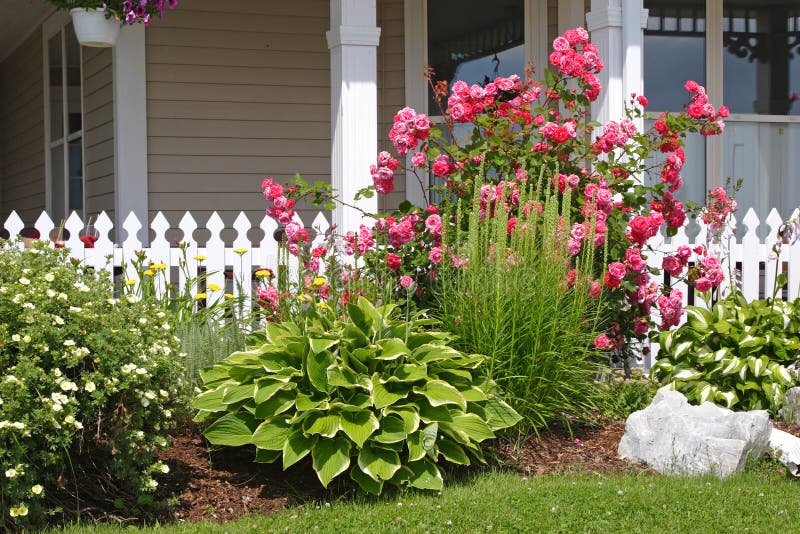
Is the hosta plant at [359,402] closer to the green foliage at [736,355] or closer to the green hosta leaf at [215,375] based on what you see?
the green hosta leaf at [215,375]

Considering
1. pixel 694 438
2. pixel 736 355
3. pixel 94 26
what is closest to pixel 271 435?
pixel 694 438

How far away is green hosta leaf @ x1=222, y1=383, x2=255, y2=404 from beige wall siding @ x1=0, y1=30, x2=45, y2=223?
7.74m

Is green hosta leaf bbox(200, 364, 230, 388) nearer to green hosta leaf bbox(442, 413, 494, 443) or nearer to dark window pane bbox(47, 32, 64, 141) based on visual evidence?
green hosta leaf bbox(442, 413, 494, 443)

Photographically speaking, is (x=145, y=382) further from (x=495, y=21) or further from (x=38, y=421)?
(x=495, y=21)

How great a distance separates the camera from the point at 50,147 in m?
10.1

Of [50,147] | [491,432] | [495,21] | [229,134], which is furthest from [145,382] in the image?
[50,147]

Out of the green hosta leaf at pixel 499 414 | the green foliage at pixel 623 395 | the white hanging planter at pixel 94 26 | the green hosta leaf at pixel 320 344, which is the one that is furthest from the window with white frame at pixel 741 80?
the green hosta leaf at pixel 320 344

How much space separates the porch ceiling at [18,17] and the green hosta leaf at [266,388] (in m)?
6.15

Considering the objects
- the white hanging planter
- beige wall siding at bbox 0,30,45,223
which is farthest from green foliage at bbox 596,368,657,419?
beige wall siding at bbox 0,30,45,223

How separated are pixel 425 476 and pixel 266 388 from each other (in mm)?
702

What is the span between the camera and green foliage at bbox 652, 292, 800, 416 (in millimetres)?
4641

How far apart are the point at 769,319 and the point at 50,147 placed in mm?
7927

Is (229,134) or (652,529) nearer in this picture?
Answer: (652,529)

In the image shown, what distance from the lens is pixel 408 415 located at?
3.59 metres
